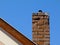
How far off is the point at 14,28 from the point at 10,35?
0.41m

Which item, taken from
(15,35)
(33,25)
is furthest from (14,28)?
(33,25)

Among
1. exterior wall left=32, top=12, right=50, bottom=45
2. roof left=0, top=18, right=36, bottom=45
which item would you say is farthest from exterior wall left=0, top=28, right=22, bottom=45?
exterior wall left=32, top=12, right=50, bottom=45

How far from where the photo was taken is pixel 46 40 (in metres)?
12.2

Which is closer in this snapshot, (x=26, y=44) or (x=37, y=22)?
(x=26, y=44)

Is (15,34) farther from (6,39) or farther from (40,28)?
(40,28)

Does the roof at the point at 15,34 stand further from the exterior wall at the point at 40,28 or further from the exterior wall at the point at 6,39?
the exterior wall at the point at 40,28

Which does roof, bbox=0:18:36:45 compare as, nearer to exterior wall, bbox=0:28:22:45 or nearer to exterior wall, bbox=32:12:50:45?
exterior wall, bbox=0:28:22:45

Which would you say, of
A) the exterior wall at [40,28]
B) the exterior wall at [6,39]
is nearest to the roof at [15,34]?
the exterior wall at [6,39]

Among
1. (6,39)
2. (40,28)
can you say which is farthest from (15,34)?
(40,28)

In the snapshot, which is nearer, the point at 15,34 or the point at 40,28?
the point at 15,34

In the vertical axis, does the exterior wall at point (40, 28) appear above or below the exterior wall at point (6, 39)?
above

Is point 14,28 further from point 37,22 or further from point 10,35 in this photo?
point 37,22

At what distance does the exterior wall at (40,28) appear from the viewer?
1230 centimetres

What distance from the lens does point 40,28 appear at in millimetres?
12656
